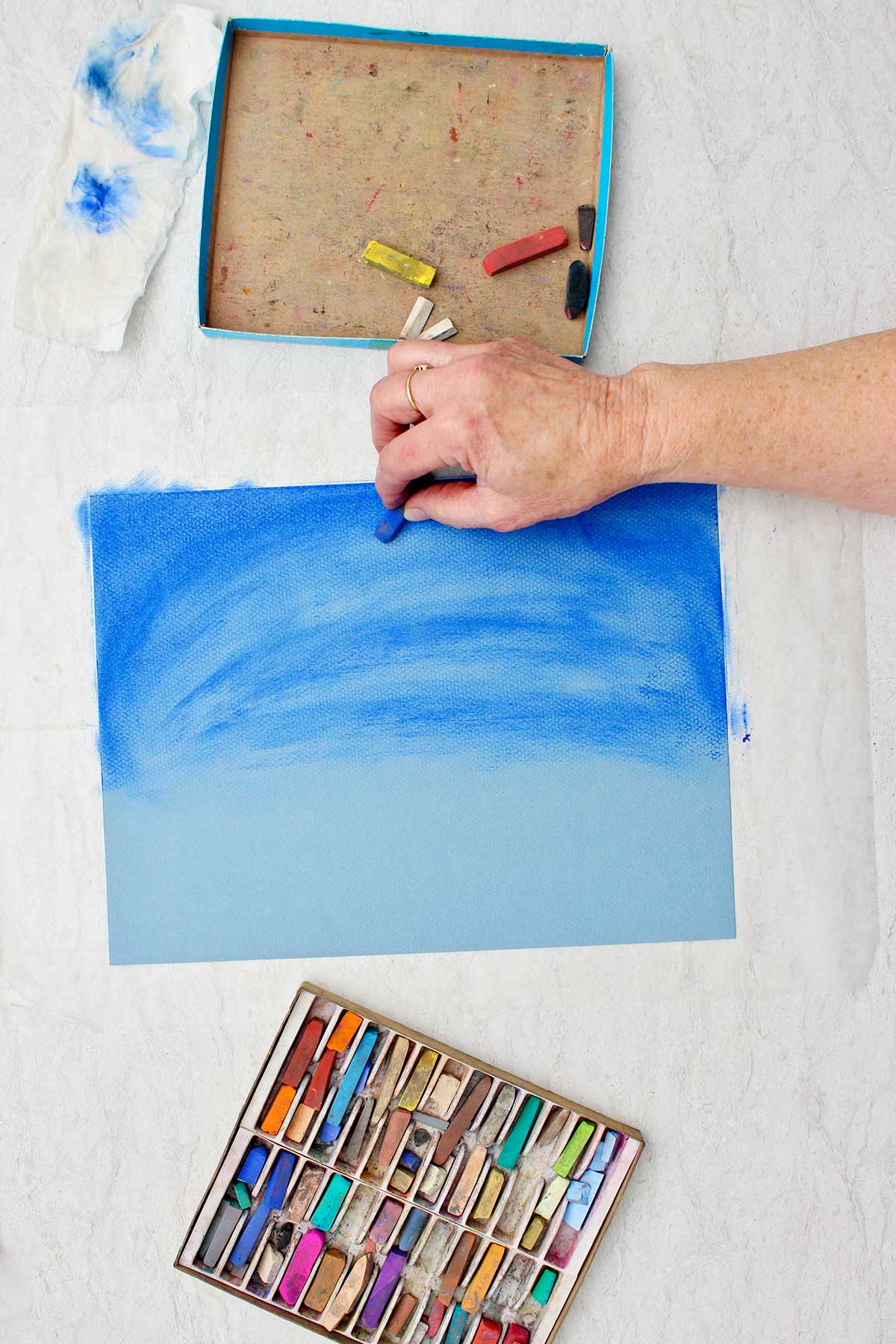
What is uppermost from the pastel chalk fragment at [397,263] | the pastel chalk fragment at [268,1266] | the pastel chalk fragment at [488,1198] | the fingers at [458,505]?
the pastel chalk fragment at [397,263]

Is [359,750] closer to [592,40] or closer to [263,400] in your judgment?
[263,400]

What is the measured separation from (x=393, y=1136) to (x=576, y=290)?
832 millimetres

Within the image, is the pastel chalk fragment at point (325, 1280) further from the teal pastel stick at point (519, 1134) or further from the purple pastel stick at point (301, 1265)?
the teal pastel stick at point (519, 1134)

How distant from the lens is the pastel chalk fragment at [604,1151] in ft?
2.91

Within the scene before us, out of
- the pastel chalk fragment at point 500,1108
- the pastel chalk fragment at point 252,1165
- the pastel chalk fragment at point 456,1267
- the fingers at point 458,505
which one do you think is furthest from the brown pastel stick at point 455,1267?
the fingers at point 458,505

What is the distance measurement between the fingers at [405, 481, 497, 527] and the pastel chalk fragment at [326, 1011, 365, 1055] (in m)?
0.49

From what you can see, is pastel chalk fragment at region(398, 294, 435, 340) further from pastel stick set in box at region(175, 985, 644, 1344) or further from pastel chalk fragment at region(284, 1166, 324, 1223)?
pastel chalk fragment at region(284, 1166, 324, 1223)

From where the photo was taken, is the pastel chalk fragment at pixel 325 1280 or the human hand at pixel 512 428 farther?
the pastel chalk fragment at pixel 325 1280

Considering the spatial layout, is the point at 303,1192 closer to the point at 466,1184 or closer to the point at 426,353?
the point at 466,1184

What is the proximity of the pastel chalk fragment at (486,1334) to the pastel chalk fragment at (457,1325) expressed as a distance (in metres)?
0.01

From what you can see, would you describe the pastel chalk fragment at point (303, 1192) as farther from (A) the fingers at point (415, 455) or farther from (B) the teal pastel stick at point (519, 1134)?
(A) the fingers at point (415, 455)

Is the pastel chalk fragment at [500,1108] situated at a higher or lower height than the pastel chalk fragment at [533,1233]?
higher

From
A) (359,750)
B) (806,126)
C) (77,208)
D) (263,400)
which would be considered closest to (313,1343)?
(359,750)

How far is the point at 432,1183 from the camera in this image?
87 centimetres
